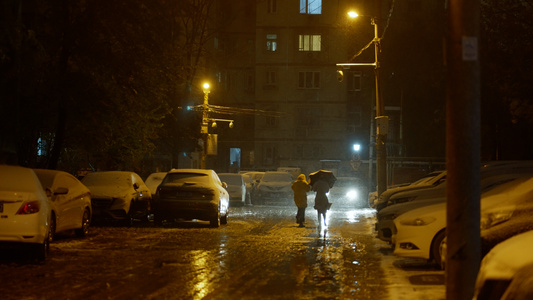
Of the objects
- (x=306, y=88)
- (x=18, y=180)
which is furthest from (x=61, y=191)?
(x=306, y=88)

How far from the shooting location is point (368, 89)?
200ft

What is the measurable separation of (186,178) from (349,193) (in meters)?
17.4

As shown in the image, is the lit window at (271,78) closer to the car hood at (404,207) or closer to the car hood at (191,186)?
the car hood at (191,186)

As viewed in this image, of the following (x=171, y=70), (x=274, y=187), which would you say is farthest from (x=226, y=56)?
(x=171, y=70)

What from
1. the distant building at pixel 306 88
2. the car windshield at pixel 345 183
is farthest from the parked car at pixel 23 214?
the distant building at pixel 306 88

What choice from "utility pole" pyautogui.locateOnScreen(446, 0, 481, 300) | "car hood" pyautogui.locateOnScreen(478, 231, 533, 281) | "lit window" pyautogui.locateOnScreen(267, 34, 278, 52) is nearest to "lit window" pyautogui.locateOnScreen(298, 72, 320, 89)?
"lit window" pyautogui.locateOnScreen(267, 34, 278, 52)

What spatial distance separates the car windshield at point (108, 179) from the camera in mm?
23016

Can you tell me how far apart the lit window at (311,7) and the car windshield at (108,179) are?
4106 cm

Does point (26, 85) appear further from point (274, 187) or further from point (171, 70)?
point (274, 187)

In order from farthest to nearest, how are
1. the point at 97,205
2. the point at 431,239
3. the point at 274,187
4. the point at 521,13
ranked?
the point at 274,187, the point at 521,13, the point at 97,205, the point at 431,239

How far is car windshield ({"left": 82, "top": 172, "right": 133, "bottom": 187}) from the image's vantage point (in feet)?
75.5

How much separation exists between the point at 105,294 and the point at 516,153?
30038 millimetres

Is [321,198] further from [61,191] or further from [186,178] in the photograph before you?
[61,191]

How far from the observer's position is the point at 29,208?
1255cm
